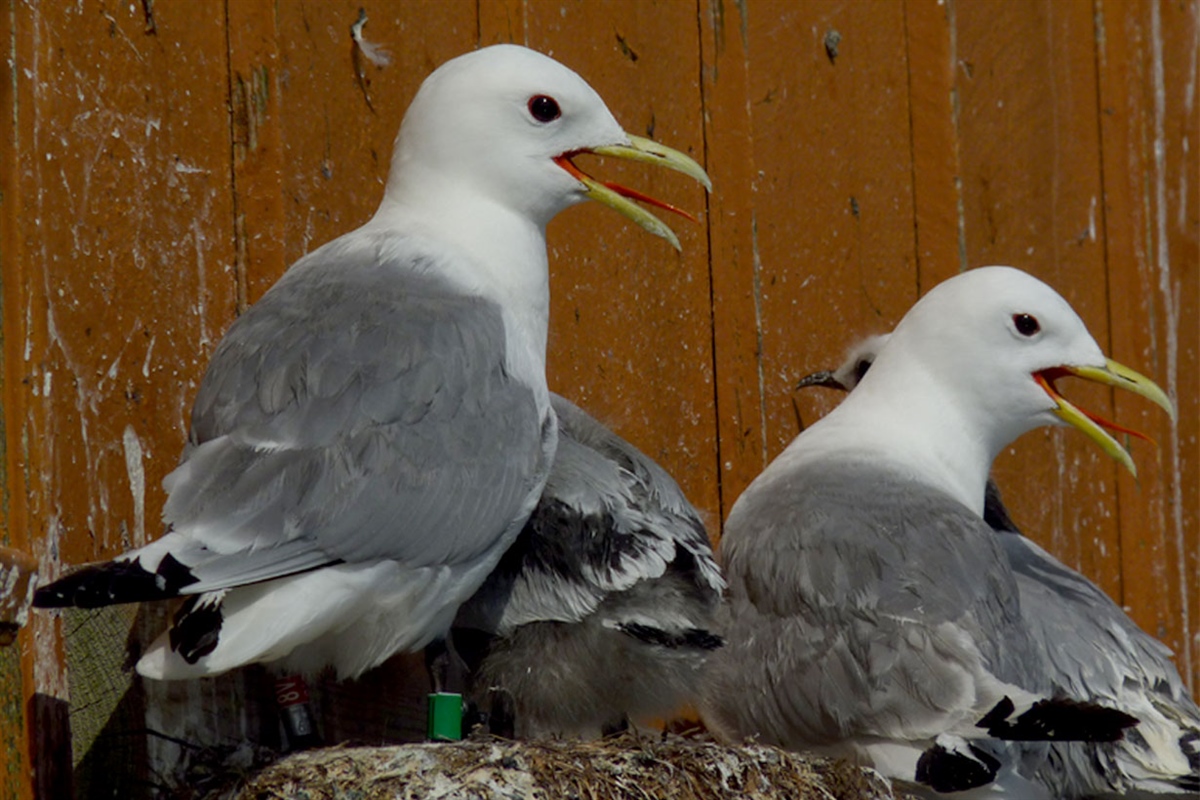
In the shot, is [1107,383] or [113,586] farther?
[1107,383]

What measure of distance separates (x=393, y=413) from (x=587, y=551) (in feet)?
1.13

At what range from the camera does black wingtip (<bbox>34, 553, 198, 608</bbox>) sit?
203 centimetres

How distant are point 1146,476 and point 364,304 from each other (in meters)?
2.15

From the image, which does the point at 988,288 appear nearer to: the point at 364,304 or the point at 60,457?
the point at 364,304

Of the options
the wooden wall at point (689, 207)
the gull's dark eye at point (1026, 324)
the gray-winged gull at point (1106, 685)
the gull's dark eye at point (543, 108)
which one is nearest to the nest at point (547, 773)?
the wooden wall at point (689, 207)

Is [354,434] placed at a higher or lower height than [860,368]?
lower

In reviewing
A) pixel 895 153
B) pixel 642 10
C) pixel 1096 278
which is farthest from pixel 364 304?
pixel 1096 278

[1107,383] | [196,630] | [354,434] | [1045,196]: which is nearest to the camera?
[196,630]

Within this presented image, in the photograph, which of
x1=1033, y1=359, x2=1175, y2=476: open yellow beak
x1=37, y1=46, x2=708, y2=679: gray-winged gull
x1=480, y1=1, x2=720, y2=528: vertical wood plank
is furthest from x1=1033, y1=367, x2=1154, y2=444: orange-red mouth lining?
x1=37, y1=46, x2=708, y2=679: gray-winged gull

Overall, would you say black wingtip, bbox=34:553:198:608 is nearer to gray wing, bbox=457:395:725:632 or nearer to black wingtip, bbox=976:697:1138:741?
gray wing, bbox=457:395:725:632

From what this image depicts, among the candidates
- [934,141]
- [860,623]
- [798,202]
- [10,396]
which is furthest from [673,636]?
[934,141]

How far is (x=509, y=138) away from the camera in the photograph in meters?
2.84

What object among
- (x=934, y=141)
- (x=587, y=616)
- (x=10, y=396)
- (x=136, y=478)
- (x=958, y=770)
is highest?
(x=934, y=141)

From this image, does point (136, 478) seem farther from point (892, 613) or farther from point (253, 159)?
point (892, 613)
